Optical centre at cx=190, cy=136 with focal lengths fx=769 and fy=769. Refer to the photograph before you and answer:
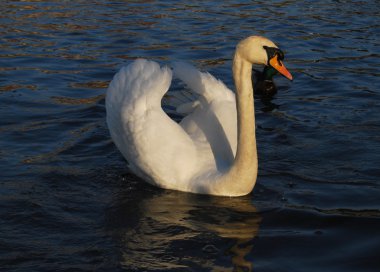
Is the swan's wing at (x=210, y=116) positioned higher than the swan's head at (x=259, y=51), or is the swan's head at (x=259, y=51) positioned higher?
the swan's head at (x=259, y=51)

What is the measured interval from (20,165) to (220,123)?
215 cm

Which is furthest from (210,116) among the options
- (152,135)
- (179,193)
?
(179,193)

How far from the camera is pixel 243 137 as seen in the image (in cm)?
698

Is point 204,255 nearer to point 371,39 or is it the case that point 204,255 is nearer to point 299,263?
point 299,263

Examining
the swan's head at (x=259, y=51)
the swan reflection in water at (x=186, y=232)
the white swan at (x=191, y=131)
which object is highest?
the swan's head at (x=259, y=51)

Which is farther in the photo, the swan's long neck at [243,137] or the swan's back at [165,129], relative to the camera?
the swan's back at [165,129]

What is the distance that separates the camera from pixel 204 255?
6.11m

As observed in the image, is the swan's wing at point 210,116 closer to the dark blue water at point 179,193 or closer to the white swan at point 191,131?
the white swan at point 191,131

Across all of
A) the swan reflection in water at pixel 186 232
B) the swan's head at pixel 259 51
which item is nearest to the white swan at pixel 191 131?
the swan's head at pixel 259 51

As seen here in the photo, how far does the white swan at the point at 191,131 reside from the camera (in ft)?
22.5

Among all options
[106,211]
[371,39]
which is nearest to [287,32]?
[371,39]

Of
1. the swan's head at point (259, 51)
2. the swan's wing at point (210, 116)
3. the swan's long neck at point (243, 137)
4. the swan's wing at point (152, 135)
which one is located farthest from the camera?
the swan's wing at point (210, 116)

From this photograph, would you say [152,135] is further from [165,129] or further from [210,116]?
[210,116]

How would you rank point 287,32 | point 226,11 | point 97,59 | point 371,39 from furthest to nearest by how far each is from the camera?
1. point 226,11
2. point 287,32
3. point 371,39
4. point 97,59
